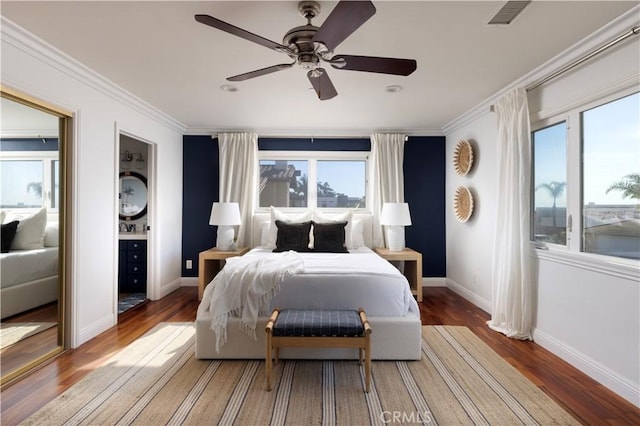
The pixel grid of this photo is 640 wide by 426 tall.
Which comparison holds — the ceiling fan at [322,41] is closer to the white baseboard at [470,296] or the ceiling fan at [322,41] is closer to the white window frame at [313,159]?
the white window frame at [313,159]

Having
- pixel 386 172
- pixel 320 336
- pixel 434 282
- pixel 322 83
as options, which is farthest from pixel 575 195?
pixel 434 282

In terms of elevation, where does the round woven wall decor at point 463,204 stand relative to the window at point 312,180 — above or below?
below

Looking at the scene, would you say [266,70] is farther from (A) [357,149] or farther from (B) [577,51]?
(A) [357,149]

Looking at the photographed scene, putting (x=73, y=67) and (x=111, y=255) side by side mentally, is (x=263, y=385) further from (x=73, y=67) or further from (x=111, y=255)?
(x=73, y=67)

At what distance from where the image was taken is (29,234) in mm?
2721

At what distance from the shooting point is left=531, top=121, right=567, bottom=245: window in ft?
9.52

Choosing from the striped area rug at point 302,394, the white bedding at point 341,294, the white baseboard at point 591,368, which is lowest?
the striped area rug at point 302,394

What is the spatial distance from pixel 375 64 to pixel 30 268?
10.6ft

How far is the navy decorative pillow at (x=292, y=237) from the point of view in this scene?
4.19 meters

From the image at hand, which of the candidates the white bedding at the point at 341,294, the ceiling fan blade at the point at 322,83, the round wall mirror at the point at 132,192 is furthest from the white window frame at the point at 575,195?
the round wall mirror at the point at 132,192

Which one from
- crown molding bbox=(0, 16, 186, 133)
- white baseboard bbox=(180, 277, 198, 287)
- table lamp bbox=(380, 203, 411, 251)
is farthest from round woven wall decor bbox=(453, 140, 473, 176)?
white baseboard bbox=(180, 277, 198, 287)

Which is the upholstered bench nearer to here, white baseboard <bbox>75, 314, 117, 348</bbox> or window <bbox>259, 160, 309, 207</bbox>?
white baseboard <bbox>75, 314, 117, 348</bbox>

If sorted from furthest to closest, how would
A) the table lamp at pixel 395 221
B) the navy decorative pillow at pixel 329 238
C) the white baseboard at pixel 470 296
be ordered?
the table lamp at pixel 395 221
the navy decorative pillow at pixel 329 238
the white baseboard at pixel 470 296

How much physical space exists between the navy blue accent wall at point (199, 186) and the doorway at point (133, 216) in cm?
56
